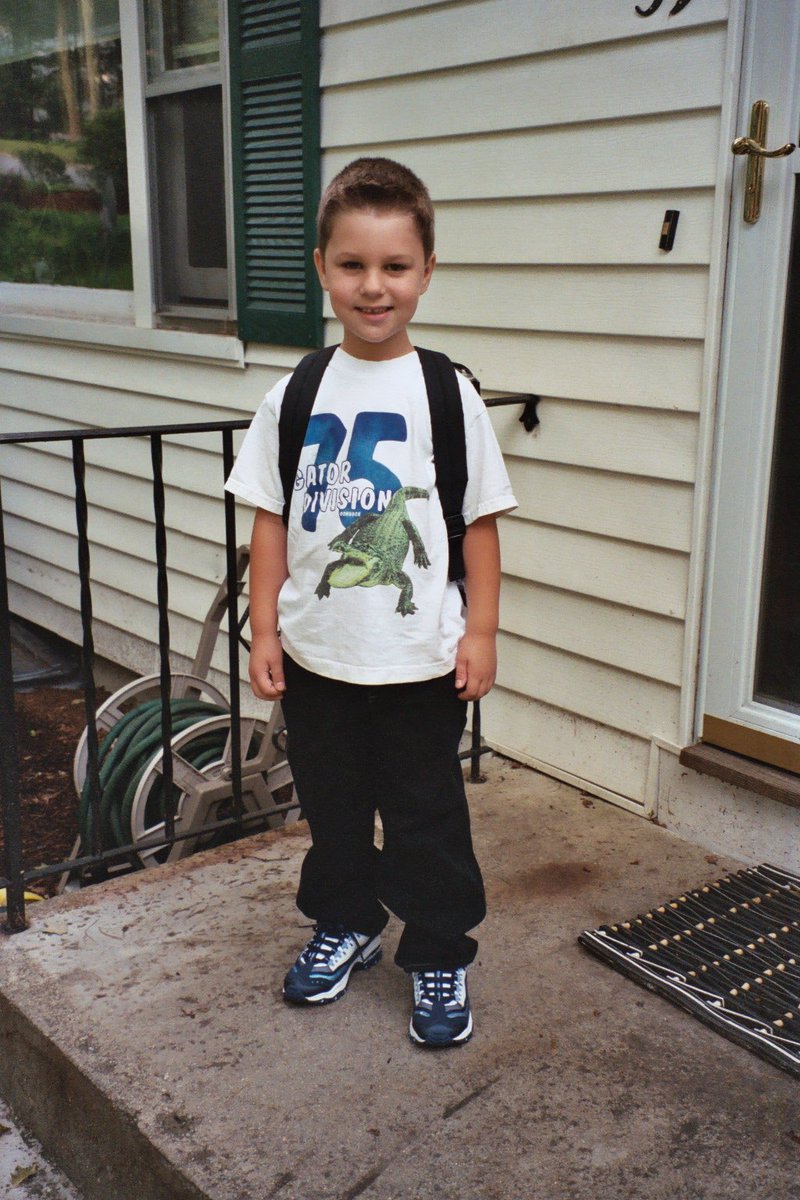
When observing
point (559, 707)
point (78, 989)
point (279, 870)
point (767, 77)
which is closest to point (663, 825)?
point (559, 707)

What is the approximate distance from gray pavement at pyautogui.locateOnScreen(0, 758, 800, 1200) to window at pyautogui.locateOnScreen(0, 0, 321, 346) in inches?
85.0

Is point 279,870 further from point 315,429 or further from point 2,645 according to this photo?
point 315,429

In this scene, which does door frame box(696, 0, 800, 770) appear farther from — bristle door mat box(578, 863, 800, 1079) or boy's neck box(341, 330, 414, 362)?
boy's neck box(341, 330, 414, 362)

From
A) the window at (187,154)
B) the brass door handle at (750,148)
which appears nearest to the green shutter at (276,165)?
the window at (187,154)

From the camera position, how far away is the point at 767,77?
2.48 metres

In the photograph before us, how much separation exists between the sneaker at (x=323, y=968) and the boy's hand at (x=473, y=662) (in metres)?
0.56

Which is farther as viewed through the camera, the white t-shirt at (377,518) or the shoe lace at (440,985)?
the shoe lace at (440,985)

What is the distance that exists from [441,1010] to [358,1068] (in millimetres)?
169

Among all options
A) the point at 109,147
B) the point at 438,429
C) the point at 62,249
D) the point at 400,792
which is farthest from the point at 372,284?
the point at 62,249

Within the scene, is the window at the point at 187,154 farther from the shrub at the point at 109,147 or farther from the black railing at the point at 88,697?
the black railing at the point at 88,697

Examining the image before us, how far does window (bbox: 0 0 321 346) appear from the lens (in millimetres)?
3939

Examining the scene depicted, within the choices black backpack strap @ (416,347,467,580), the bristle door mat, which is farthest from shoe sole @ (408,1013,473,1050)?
black backpack strap @ (416,347,467,580)

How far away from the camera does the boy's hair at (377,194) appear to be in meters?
1.85

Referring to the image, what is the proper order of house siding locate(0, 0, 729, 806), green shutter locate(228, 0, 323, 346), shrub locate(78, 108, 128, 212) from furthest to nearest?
1. shrub locate(78, 108, 128, 212)
2. green shutter locate(228, 0, 323, 346)
3. house siding locate(0, 0, 729, 806)
